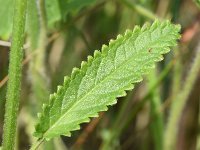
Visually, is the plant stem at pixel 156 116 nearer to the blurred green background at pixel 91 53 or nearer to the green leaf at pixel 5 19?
the blurred green background at pixel 91 53

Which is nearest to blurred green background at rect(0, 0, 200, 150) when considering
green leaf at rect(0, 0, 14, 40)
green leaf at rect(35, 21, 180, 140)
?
green leaf at rect(0, 0, 14, 40)

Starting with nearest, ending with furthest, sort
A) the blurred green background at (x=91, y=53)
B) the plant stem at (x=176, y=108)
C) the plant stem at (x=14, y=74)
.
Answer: the plant stem at (x=14, y=74)
the blurred green background at (x=91, y=53)
the plant stem at (x=176, y=108)

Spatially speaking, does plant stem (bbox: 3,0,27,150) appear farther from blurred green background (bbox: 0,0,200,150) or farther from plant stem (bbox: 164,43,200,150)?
plant stem (bbox: 164,43,200,150)

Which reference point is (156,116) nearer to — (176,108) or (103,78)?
Answer: (176,108)

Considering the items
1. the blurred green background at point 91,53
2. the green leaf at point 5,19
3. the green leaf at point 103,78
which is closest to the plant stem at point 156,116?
the blurred green background at point 91,53

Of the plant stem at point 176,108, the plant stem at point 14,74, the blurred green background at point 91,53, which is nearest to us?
the plant stem at point 14,74

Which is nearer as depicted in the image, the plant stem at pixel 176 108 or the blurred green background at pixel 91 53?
the blurred green background at pixel 91 53
